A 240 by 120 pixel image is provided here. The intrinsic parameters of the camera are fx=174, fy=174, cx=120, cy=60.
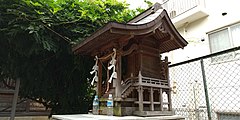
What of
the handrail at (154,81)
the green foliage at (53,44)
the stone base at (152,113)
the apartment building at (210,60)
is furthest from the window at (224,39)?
the stone base at (152,113)

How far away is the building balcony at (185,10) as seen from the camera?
201 inches

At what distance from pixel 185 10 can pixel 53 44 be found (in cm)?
453

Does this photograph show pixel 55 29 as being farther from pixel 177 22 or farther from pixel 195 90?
pixel 177 22

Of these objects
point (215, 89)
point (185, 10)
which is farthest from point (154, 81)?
point (185, 10)

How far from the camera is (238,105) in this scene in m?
3.87

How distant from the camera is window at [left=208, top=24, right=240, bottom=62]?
14.4ft

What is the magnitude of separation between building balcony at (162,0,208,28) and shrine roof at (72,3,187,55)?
3.26m

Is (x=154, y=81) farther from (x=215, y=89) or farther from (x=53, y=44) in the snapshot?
(x=215, y=89)

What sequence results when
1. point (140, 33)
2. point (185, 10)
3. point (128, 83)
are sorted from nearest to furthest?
1. point (140, 33)
2. point (128, 83)
3. point (185, 10)

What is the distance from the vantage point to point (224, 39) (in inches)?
185

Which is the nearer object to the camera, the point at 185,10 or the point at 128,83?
the point at 128,83

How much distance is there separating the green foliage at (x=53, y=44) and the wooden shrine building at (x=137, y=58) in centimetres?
66

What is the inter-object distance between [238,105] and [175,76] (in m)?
1.47

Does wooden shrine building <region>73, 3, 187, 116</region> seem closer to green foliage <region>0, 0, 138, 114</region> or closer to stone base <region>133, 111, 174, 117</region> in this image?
stone base <region>133, 111, 174, 117</region>
